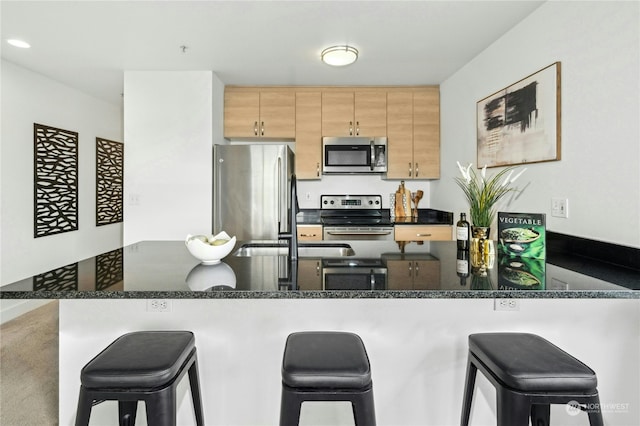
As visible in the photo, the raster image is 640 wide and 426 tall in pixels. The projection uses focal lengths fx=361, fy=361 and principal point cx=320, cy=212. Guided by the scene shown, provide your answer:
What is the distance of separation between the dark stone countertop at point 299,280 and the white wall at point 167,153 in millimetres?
1905

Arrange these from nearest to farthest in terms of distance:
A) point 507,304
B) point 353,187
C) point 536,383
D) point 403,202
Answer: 1. point 536,383
2. point 507,304
3. point 403,202
4. point 353,187

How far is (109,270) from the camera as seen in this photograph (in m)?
1.42

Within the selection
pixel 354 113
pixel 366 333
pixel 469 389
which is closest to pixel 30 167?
pixel 354 113

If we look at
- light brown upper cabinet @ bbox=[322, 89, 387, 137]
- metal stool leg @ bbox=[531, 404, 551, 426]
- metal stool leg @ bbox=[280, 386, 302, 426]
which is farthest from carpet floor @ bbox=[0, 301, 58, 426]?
light brown upper cabinet @ bbox=[322, 89, 387, 137]

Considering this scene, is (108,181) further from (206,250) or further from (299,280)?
(299,280)

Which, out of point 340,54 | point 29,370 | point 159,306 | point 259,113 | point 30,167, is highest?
point 340,54

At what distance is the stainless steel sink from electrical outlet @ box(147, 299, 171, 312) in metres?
0.47

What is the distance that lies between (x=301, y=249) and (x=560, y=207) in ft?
5.03

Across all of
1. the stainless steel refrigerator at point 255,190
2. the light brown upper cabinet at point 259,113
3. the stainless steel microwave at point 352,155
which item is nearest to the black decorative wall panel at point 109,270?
the stainless steel refrigerator at point 255,190

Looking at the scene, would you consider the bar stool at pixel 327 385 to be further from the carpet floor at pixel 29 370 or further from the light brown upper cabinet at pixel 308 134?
the light brown upper cabinet at pixel 308 134

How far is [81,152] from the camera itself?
4.37 metres

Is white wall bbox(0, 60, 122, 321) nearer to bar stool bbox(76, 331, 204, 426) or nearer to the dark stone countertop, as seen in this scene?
the dark stone countertop

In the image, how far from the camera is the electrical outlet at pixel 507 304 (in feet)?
4.81

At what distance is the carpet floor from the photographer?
1926 millimetres
